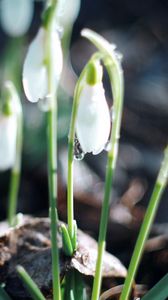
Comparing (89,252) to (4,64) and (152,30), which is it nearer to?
(4,64)

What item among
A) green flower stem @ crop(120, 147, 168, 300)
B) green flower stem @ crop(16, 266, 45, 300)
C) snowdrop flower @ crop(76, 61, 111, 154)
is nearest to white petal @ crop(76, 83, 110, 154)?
snowdrop flower @ crop(76, 61, 111, 154)

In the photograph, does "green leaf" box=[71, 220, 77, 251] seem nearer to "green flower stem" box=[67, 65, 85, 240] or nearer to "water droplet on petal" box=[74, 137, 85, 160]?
"green flower stem" box=[67, 65, 85, 240]

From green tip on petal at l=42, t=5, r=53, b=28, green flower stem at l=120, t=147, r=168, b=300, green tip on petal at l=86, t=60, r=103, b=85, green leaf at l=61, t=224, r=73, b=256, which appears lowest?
green leaf at l=61, t=224, r=73, b=256

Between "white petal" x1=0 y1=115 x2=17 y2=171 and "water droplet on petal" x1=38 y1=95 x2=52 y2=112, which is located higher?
"water droplet on petal" x1=38 y1=95 x2=52 y2=112

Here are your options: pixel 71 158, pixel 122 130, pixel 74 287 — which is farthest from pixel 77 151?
pixel 122 130

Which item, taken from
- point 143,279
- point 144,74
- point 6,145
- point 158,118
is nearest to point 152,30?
point 144,74

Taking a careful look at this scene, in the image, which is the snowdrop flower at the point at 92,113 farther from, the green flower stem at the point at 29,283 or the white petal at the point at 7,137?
the green flower stem at the point at 29,283

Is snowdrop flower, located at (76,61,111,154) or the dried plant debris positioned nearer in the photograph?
snowdrop flower, located at (76,61,111,154)
